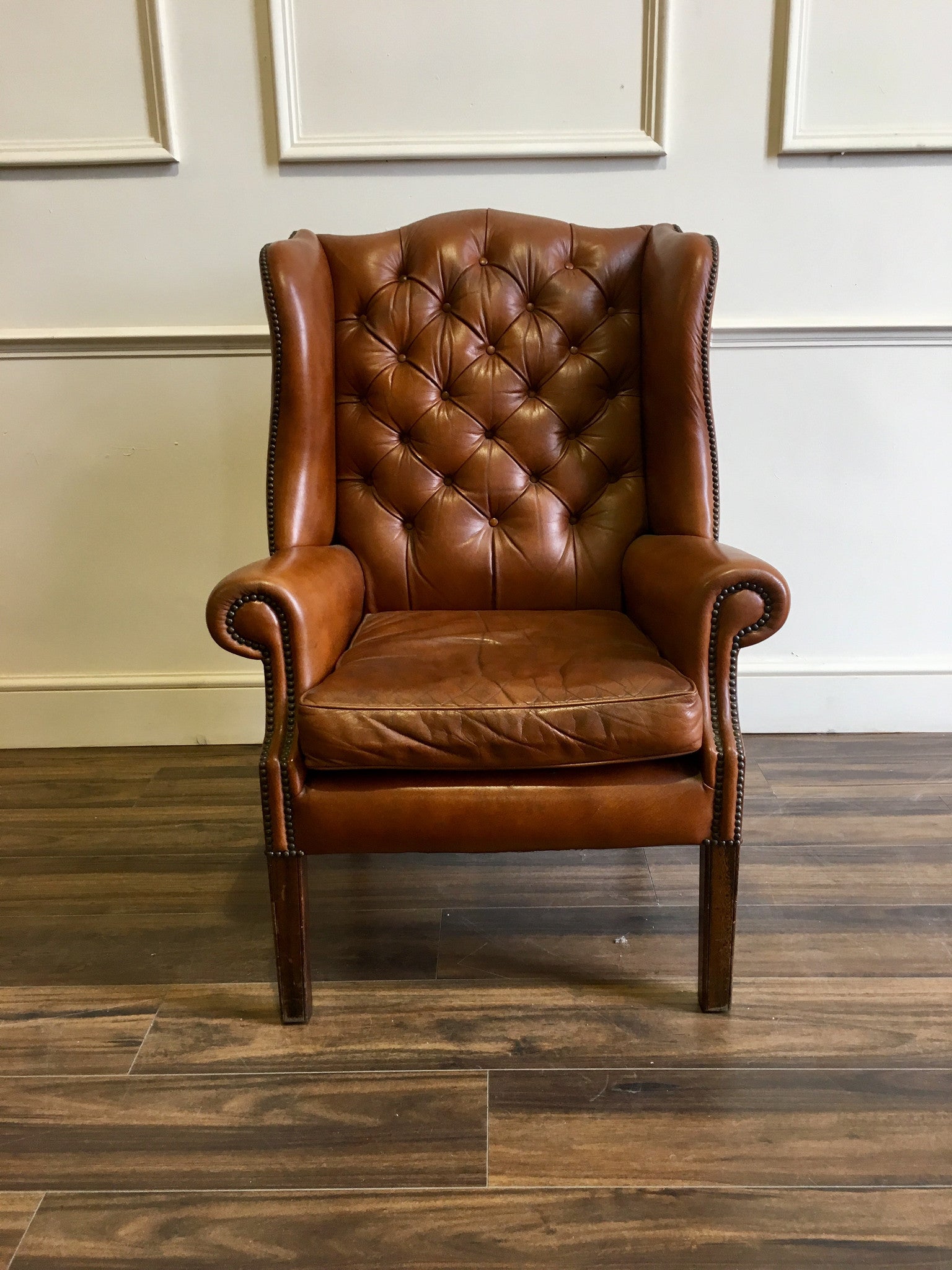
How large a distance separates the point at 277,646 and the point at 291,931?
41 cm

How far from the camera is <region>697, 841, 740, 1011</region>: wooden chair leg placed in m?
1.26

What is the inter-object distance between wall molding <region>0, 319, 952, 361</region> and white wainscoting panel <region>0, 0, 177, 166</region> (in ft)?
1.19

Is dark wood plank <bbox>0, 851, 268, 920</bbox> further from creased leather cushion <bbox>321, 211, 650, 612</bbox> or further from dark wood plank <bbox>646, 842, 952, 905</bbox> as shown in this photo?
dark wood plank <bbox>646, 842, 952, 905</bbox>

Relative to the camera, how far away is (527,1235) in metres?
0.97

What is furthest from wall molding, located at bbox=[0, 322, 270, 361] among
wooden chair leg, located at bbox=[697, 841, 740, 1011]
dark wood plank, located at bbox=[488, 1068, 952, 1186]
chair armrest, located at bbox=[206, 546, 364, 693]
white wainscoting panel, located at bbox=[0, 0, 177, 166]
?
dark wood plank, located at bbox=[488, 1068, 952, 1186]

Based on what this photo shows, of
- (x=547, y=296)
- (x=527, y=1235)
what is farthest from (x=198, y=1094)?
(x=547, y=296)

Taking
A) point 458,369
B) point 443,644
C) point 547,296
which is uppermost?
point 547,296

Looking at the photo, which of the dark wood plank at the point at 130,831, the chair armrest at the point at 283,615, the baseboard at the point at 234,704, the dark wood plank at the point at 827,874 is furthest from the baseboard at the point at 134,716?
the dark wood plank at the point at 827,874

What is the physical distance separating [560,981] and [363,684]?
57cm

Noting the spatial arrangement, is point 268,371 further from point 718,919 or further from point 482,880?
point 718,919

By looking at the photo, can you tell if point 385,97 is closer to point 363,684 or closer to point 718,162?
point 718,162

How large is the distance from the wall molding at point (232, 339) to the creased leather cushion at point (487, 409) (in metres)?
0.48

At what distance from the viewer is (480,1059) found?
1218 millimetres

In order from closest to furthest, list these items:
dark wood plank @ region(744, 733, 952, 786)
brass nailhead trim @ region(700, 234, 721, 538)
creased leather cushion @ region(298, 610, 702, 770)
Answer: creased leather cushion @ region(298, 610, 702, 770)
brass nailhead trim @ region(700, 234, 721, 538)
dark wood plank @ region(744, 733, 952, 786)
